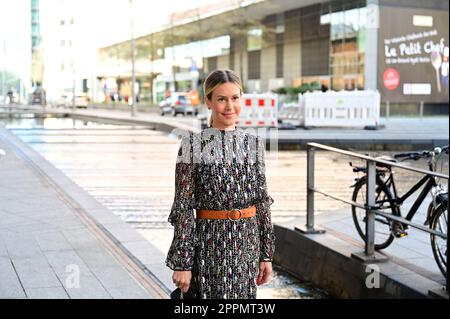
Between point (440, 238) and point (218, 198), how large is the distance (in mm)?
2605

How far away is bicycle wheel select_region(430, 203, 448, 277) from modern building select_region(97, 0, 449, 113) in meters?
30.9

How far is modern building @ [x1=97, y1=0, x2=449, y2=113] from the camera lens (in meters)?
35.4

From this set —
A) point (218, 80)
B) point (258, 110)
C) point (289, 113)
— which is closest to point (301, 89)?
point (289, 113)

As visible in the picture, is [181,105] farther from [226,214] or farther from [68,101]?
[226,214]

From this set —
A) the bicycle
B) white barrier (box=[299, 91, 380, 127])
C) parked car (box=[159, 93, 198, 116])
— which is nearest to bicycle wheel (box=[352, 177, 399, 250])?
the bicycle

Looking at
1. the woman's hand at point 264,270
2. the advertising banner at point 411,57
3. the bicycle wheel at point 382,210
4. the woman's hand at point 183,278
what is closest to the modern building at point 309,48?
the advertising banner at point 411,57

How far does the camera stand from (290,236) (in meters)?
6.45

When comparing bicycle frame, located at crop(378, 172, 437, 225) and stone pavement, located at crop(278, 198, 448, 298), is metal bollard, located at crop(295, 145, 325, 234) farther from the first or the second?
bicycle frame, located at crop(378, 172, 437, 225)

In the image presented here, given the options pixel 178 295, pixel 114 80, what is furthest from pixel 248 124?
pixel 114 80

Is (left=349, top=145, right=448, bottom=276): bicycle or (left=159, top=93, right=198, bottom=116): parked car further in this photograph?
(left=159, top=93, right=198, bottom=116): parked car

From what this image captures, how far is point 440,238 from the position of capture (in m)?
4.81

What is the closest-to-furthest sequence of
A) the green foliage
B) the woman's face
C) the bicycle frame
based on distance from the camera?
the woman's face < the bicycle frame < the green foliage

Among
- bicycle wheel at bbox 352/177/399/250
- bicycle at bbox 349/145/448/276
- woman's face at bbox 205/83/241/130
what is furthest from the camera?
bicycle wheel at bbox 352/177/399/250
